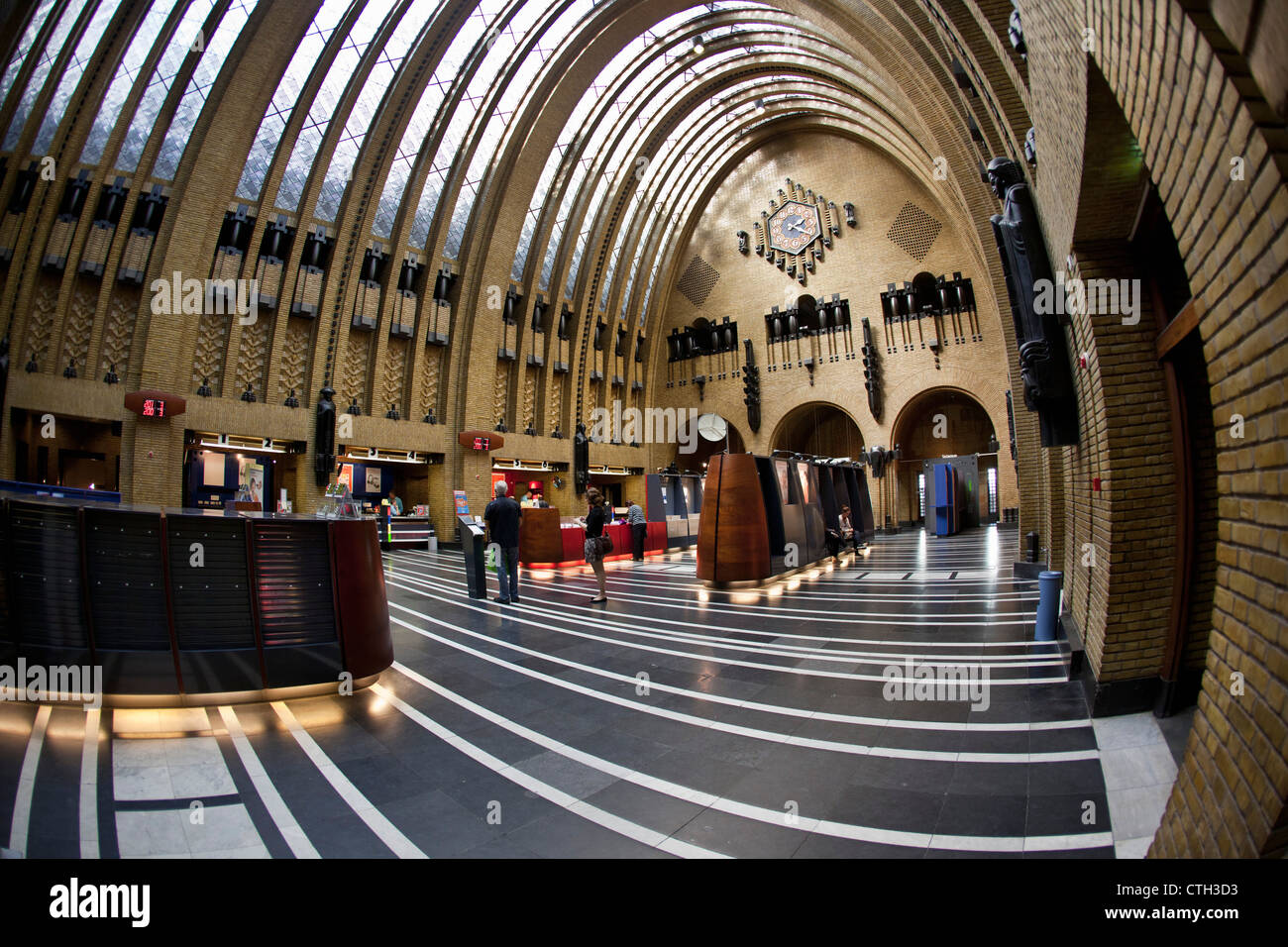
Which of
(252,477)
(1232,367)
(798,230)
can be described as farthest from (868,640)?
(798,230)

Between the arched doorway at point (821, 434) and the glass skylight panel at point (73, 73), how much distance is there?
23312mm

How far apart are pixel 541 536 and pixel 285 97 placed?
14.1 m

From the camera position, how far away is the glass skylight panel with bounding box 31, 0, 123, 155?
11859 millimetres

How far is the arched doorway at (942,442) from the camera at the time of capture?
23.1m

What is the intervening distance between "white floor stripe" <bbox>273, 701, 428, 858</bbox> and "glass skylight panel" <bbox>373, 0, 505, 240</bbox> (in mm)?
17412

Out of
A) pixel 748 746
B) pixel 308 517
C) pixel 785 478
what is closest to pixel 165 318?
pixel 308 517

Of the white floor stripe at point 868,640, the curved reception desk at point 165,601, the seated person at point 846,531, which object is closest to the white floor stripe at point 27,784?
the curved reception desk at point 165,601

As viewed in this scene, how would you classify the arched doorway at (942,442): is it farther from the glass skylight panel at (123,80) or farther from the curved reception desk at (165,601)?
the glass skylight panel at (123,80)

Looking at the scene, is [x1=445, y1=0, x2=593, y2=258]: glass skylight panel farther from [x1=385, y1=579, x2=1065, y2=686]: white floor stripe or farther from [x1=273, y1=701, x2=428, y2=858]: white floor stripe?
[x1=273, y1=701, x2=428, y2=858]: white floor stripe

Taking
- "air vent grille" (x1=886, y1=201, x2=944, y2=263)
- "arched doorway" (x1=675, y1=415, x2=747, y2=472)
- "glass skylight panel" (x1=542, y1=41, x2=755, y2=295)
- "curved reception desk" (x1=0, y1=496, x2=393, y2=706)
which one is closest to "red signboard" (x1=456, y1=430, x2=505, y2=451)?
"glass skylight panel" (x1=542, y1=41, x2=755, y2=295)

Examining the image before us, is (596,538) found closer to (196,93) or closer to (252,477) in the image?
(252,477)

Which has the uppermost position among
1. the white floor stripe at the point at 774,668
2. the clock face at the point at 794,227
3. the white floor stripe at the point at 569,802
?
the clock face at the point at 794,227

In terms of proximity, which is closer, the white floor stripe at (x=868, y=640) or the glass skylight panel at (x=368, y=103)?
the white floor stripe at (x=868, y=640)

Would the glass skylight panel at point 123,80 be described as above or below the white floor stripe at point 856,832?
above
